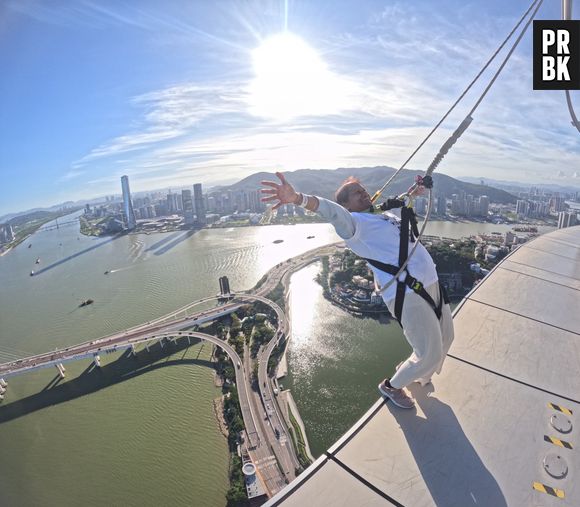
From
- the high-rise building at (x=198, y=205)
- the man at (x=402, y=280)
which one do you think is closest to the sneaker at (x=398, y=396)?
the man at (x=402, y=280)

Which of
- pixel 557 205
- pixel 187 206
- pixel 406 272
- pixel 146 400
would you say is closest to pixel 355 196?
pixel 406 272

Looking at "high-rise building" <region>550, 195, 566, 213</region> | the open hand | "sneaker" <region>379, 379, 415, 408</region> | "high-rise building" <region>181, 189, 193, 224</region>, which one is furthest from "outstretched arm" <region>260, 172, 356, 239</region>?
"high-rise building" <region>550, 195, 566, 213</region>

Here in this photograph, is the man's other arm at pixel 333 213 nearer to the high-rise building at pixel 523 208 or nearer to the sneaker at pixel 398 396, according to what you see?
the sneaker at pixel 398 396

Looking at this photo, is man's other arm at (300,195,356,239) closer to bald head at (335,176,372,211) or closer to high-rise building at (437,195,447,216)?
bald head at (335,176,372,211)

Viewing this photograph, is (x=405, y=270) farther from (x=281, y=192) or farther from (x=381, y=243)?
(x=281, y=192)

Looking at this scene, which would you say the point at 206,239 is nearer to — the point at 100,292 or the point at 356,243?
the point at 100,292

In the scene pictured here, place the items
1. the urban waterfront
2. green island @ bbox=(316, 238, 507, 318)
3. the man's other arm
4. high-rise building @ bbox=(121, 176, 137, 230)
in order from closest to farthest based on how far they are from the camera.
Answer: the man's other arm
the urban waterfront
green island @ bbox=(316, 238, 507, 318)
high-rise building @ bbox=(121, 176, 137, 230)

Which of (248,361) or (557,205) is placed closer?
(248,361)
